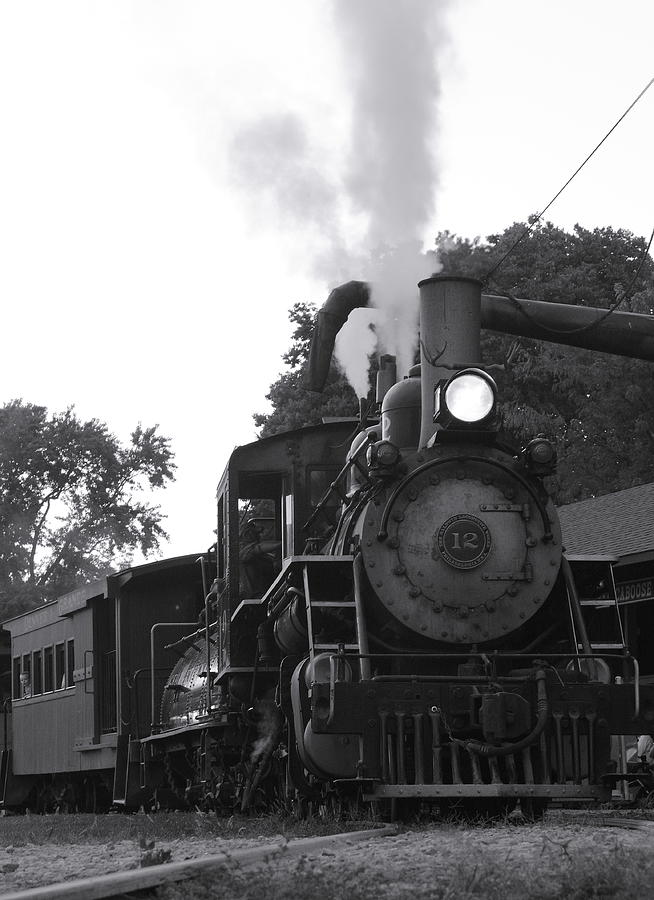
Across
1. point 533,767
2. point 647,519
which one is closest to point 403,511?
point 533,767

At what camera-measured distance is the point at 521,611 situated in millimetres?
8383

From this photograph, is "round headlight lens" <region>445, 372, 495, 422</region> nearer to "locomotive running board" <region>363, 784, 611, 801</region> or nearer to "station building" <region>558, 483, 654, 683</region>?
"locomotive running board" <region>363, 784, 611, 801</region>

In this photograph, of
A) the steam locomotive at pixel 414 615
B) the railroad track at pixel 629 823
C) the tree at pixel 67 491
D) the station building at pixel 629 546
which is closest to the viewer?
the railroad track at pixel 629 823

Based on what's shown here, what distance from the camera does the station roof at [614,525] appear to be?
48.4ft

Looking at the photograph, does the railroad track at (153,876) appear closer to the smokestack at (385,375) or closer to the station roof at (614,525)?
the smokestack at (385,375)

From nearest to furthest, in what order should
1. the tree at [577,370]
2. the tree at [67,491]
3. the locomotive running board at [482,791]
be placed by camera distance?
the locomotive running board at [482,791], the tree at [577,370], the tree at [67,491]

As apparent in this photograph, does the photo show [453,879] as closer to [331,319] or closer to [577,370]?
[331,319]

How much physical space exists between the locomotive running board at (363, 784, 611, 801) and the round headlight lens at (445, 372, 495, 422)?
7.77ft

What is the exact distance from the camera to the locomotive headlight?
331 inches

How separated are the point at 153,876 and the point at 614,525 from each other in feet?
42.1

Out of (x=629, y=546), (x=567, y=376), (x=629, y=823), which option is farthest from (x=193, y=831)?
(x=567, y=376)

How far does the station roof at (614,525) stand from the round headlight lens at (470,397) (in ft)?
19.0

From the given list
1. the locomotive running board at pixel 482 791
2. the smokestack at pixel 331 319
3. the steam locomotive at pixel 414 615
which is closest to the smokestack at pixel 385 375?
the steam locomotive at pixel 414 615

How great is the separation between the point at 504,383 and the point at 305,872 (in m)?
26.4
